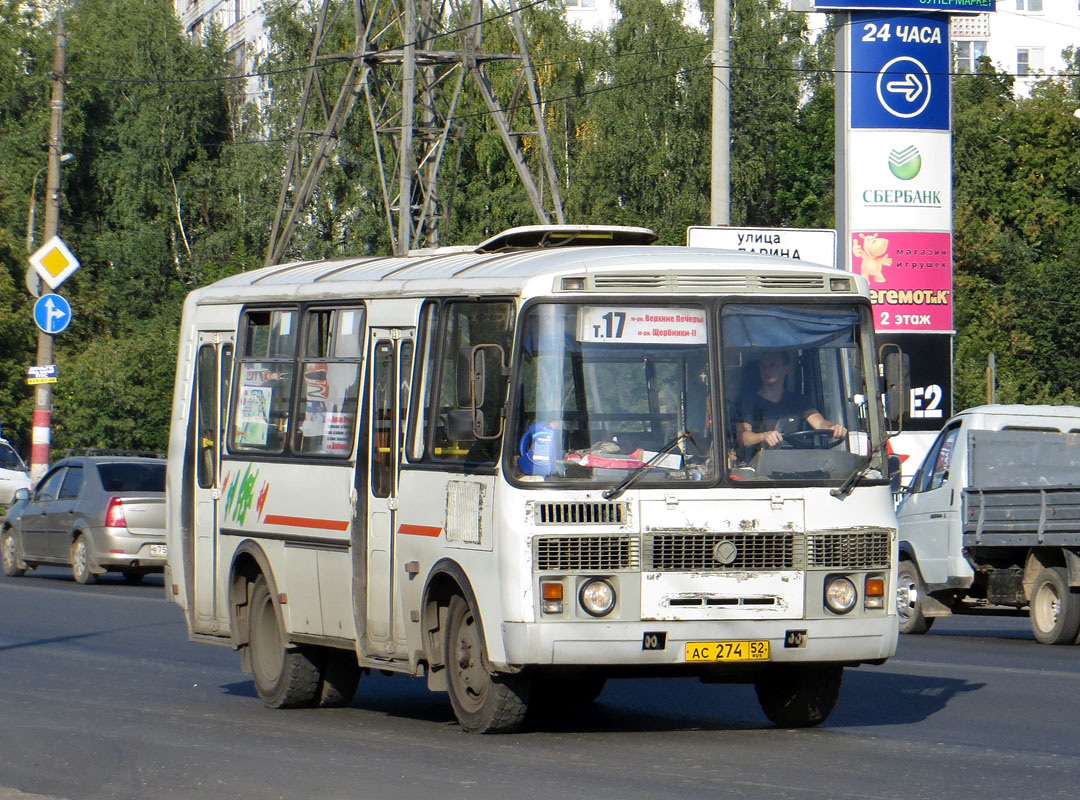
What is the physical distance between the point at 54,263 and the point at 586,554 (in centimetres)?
2628

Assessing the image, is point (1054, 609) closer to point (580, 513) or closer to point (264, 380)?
point (264, 380)

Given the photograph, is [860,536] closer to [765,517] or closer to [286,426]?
[765,517]

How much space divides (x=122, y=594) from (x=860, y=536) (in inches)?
584

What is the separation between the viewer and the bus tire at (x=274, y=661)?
39.7 feet

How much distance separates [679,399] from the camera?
10180 millimetres

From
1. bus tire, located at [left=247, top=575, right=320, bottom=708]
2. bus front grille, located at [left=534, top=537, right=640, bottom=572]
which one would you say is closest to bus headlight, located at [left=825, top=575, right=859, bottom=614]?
bus front grille, located at [left=534, top=537, right=640, bottom=572]

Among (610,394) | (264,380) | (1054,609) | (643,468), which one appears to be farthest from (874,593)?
(1054,609)

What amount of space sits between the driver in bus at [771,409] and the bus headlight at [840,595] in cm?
76

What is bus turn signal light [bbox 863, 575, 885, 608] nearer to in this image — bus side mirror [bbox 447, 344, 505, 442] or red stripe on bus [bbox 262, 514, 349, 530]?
bus side mirror [bbox 447, 344, 505, 442]

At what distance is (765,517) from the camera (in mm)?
10062

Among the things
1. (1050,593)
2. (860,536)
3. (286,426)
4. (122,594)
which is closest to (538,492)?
(860,536)

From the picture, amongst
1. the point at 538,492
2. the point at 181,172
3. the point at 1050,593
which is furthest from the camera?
the point at 181,172

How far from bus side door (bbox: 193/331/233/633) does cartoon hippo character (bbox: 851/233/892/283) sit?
18.8 m

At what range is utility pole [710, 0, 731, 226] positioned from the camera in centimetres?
2456
